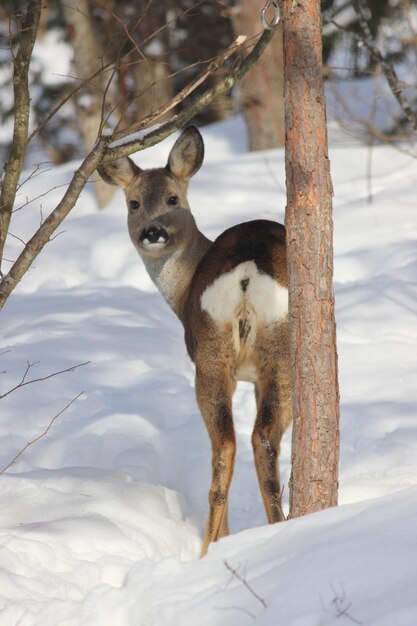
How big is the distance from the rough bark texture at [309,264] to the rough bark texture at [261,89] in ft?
Result: 28.7

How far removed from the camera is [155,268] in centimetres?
614

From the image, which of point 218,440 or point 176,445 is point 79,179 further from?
point 176,445

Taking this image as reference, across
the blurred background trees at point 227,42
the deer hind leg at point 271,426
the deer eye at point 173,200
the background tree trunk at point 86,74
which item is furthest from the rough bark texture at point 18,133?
the background tree trunk at point 86,74

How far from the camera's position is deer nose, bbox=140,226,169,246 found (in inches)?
233

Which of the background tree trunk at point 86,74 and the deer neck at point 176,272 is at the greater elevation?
the background tree trunk at point 86,74

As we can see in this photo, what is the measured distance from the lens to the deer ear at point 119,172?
6410 mm

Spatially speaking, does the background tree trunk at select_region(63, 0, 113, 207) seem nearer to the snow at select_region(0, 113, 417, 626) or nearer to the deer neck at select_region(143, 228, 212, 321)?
the snow at select_region(0, 113, 417, 626)

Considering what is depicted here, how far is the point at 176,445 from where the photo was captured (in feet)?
22.1

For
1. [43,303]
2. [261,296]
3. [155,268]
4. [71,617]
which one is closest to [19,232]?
[43,303]

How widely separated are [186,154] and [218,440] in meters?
2.11

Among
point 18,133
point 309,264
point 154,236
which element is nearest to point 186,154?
point 154,236

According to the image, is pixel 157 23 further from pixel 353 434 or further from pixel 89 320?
pixel 353 434

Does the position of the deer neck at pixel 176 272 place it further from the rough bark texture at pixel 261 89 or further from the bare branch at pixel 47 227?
the rough bark texture at pixel 261 89

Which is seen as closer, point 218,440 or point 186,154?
point 218,440
